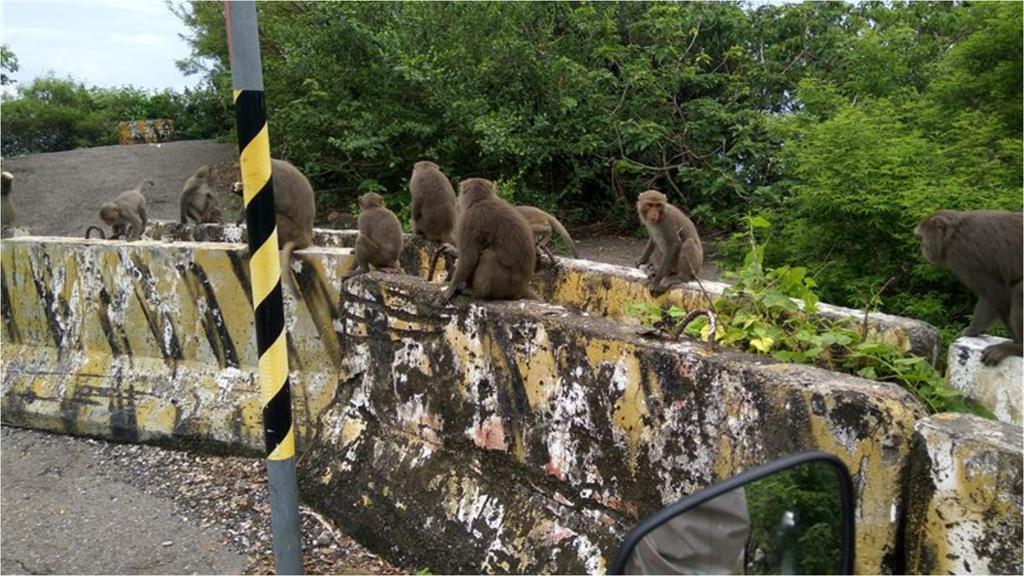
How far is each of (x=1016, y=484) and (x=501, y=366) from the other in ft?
8.68

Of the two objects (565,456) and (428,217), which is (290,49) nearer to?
(428,217)

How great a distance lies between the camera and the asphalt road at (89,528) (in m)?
5.12

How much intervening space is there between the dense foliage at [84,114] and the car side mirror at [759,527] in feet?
78.9

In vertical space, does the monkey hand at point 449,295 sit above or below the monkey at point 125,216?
below

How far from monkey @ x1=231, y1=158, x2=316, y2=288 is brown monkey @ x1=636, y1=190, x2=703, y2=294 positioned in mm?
2918

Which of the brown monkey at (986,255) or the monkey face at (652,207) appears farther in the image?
the monkey face at (652,207)

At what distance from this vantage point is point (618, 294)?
6258 millimetres

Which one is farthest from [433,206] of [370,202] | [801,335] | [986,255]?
[986,255]

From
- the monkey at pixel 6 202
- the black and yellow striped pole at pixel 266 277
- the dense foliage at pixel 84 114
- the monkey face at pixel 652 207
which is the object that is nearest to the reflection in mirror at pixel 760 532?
the black and yellow striped pole at pixel 266 277

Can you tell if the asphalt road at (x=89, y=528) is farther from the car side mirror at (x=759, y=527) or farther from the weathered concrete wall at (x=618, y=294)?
the car side mirror at (x=759, y=527)

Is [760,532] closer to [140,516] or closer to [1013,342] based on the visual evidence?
[1013,342]

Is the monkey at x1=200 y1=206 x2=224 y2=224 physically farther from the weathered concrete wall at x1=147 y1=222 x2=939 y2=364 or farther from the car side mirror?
the car side mirror

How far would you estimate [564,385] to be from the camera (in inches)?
175

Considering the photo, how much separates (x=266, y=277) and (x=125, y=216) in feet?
25.3
